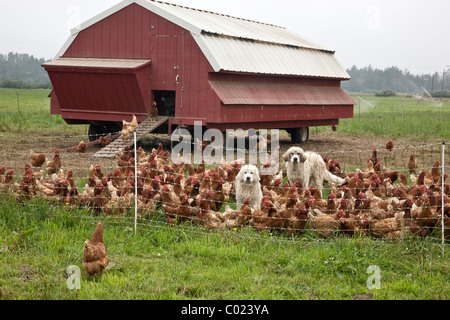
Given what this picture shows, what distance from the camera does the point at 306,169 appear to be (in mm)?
10523

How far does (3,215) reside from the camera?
7.85 metres

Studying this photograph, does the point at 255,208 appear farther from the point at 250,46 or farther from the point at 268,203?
the point at 250,46

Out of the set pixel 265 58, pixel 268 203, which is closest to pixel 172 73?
pixel 265 58

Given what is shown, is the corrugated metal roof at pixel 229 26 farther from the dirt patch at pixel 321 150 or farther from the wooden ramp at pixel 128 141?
the dirt patch at pixel 321 150

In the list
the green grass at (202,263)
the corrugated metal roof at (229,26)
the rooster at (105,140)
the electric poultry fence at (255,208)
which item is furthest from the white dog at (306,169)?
the rooster at (105,140)

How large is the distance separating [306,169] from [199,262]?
15.1 ft

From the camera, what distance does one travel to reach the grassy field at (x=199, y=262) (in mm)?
5641

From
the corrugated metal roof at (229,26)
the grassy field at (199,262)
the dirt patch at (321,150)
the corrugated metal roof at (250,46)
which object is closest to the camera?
the grassy field at (199,262)

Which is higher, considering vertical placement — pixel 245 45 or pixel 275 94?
pixel 245 45

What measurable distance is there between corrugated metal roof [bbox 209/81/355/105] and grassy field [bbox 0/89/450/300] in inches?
354

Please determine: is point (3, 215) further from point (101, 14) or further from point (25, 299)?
point (101, 14)

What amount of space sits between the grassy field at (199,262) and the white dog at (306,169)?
3034 millimetres

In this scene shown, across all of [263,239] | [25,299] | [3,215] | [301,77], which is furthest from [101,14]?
[25,299]

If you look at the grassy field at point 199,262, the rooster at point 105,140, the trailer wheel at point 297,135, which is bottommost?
the grassy field at point 199,262
